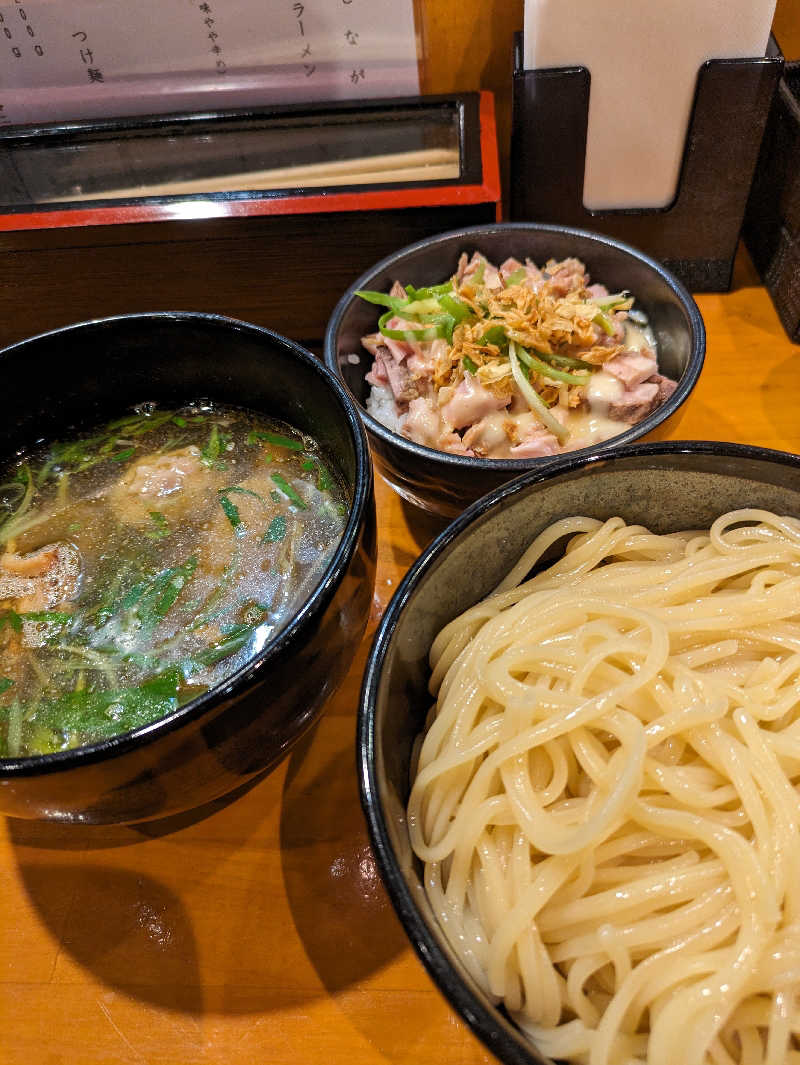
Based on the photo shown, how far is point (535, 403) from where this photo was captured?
1.53m

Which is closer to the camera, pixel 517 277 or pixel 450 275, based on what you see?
pixel 517 277

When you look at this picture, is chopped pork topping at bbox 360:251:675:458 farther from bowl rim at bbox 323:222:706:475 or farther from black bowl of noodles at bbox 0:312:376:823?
black bowl of noodles at bbox 0:312:376:823

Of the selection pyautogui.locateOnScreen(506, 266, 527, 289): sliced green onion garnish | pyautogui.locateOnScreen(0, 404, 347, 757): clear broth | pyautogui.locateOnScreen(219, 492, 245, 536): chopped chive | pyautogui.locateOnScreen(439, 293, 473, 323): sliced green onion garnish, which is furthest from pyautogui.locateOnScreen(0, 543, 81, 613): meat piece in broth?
pyautogui.locateOnScreen(506, 266, 527, 289): sliced green onion garnish

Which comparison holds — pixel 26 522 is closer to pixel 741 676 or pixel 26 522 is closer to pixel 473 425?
pixel 473 425

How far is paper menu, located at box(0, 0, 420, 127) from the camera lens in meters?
1.88

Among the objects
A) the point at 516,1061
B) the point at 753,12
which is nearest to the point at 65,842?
the point at 516,1061

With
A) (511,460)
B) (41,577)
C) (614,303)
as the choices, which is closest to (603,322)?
(614,303)

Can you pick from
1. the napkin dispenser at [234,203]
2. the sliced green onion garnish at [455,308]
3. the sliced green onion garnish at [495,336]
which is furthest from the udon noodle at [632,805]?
the napkin dispenser at [234,203]

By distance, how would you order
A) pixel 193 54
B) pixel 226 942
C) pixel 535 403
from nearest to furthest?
1. pixel 226 942
2. pixel 535 403
3. pixel 193 54

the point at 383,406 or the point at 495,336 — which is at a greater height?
the point at 495,336

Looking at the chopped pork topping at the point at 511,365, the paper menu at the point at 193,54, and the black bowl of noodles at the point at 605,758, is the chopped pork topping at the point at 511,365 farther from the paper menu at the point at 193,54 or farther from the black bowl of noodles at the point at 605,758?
the paper menu at the point at 193,54

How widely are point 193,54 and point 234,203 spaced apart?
570mm

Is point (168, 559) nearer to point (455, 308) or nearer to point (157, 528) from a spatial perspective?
point (157, 528)

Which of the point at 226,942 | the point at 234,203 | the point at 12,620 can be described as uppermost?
the point at 234,203
